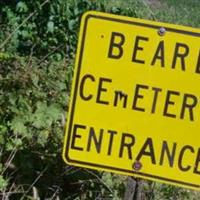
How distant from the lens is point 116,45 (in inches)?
125

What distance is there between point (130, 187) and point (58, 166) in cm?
97

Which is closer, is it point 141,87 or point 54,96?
point 141,87

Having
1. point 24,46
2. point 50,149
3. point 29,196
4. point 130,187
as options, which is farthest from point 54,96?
point 24,46

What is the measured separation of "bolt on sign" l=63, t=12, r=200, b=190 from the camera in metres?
3.15

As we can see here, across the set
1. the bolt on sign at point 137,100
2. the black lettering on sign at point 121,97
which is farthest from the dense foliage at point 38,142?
the black lettering on sign at point 121,97

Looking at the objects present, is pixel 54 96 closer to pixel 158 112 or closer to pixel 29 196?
pixel 29 196

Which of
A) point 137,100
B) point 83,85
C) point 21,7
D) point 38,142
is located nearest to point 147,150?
point 137,100

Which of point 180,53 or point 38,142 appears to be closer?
point 180,53

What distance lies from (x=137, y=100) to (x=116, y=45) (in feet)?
0.77

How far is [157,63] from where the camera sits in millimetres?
3164

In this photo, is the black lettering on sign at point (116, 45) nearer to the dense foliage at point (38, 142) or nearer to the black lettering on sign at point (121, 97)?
the black lettering on sign at point (121, 97)

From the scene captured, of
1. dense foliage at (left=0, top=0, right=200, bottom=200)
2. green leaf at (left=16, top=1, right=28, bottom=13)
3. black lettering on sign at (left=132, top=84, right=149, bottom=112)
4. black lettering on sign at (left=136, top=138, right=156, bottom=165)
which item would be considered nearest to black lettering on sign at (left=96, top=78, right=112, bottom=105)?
black lettering on sign at (left=132, top=84, right=149, bottom=112)

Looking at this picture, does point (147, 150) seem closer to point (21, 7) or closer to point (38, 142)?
point (38, 142)

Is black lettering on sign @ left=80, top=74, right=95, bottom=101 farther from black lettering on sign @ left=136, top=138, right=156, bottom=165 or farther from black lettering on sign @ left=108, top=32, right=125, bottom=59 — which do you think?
black lettering on sign @ left=136, top=138, right=156, bottom=165
